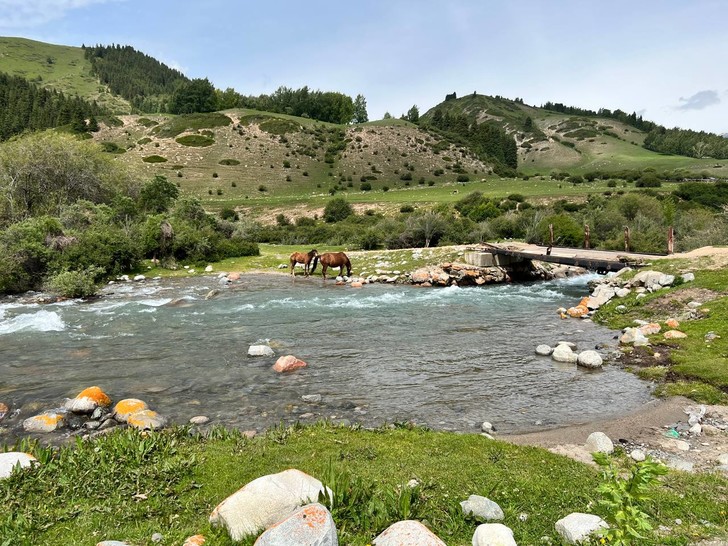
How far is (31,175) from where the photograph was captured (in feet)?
106

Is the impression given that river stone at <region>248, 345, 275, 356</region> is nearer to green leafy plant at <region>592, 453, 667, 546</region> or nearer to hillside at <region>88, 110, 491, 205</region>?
green leafy plant at <region>592, 453, 667, 546</region>

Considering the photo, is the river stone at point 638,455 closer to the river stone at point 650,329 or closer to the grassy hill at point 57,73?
the river stone at point 650,329

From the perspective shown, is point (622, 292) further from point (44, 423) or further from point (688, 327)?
point (44, 423)

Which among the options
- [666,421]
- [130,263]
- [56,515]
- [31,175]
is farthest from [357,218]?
[56,515]

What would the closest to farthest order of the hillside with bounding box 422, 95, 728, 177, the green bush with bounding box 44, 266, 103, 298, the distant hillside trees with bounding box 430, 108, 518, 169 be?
the green bush with bounding box 44, 266, 103, 298 < the hillside with bounding box 422, 95, 728, 177 < the distant hillside trees with bounding box 430, 108, 518, 169

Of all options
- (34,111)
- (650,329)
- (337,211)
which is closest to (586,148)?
(337,211)

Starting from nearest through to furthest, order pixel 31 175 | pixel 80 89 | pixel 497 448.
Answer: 1. pixel 497 448
2. pixel 31 175
3. pixel 80 89

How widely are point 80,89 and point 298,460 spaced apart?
206721 millimetres

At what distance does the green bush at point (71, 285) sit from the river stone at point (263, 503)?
2105 centimetres

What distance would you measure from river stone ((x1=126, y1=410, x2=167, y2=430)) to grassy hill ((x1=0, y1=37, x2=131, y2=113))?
163m

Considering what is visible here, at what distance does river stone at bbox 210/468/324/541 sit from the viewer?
4.44m

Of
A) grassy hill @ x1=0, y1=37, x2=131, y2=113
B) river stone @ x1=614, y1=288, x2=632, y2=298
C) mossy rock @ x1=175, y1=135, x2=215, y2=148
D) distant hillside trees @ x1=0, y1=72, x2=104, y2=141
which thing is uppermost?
grassy hill @ x1=0, y1=37, x2=131, y2=113

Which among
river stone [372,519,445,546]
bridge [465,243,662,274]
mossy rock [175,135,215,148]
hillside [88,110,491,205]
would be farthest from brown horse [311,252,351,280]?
mossy rock [175,135,215,148]

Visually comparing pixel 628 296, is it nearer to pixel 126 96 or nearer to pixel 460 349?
pixel 460 349
